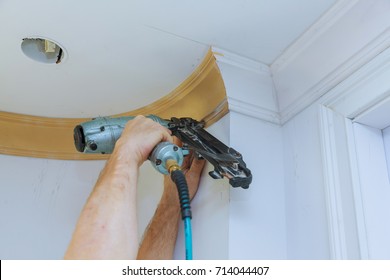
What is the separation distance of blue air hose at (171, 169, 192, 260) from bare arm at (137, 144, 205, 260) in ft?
0.79

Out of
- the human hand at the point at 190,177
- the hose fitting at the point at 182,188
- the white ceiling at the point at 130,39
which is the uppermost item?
the white ceiling at the point at 130,39

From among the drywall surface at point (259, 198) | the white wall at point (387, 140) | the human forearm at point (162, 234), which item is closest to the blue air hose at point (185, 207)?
the drywall surface at point (259, 198)

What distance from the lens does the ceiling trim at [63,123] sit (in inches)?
48.3

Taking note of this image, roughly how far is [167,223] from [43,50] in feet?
1.99

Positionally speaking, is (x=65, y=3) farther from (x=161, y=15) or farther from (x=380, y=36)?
(x=380, y=36)

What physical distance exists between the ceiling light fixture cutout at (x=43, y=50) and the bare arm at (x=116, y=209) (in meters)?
0.38

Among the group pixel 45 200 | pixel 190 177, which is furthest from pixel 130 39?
pixel 45 200

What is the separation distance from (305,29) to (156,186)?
0.67 m

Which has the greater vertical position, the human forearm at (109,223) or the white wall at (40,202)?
the white wall at (40,202)

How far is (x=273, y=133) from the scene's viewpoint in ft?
3.91

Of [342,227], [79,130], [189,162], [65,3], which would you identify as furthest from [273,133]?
[65,3]

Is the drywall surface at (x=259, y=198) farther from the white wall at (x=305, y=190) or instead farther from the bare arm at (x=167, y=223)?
the bare arm at (x=167, y=223)

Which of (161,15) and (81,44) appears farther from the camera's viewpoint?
(81,44)

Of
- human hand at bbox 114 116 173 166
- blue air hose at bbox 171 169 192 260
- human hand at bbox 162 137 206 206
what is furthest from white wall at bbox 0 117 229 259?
blue air hose at bbox 171 169 192 260
